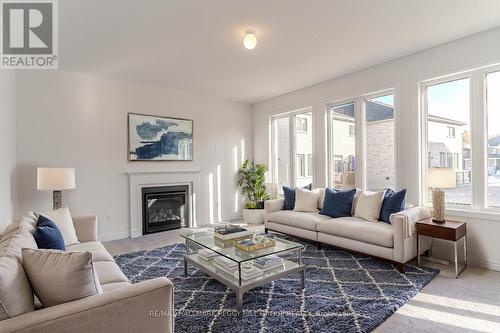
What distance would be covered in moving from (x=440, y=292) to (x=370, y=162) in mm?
2251

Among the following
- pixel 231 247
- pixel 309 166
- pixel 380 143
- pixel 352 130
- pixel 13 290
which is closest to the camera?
pixel 13 290

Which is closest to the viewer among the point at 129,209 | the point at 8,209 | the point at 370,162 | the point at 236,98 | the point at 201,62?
the point at 8,209

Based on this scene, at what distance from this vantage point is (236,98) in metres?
5.93

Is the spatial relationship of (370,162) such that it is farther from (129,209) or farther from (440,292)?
(129,209)

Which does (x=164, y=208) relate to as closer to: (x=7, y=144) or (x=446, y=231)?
(x=7, y=144)

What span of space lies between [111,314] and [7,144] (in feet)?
9.85

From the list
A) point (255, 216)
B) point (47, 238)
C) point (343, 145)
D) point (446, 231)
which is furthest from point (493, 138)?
point (47, 238)

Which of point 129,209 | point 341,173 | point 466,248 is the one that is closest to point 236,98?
point 341,173

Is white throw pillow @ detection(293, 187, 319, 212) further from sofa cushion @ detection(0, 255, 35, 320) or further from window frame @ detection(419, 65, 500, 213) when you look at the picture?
sofa cushion @ detection(0, 255, 35, 320)

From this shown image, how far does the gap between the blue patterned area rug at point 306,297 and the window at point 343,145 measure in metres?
1.67

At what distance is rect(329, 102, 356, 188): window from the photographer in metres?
4.65

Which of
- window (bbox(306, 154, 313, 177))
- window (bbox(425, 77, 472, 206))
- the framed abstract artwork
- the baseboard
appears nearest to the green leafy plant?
window (bbox(306, 154, 313, 177))

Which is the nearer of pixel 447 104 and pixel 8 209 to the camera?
pixel 8 209

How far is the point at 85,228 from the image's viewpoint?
118 inches
